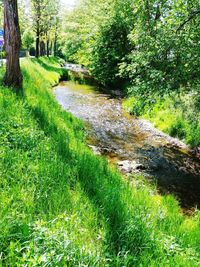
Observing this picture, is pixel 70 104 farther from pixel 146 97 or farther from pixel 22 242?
pixel 22 242

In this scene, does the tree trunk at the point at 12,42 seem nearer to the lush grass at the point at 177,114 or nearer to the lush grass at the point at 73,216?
the lush grass at the point at 73,216

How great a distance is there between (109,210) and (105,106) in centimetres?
1587

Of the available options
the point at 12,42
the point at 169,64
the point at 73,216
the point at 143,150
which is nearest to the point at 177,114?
the point at 143,150

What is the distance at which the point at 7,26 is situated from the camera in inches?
394

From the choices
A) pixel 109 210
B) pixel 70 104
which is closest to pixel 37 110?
pixel 109 210

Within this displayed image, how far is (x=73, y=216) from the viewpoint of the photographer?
3611mm

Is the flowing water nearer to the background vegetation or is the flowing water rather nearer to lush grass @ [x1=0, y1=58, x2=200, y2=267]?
the background vegetation

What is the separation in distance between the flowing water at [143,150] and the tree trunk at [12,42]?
3706 millimetres

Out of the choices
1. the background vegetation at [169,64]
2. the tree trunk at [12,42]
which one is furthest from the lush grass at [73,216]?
the background vegetation at [169,64]

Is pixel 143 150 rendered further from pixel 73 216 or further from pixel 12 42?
pixel 73 216

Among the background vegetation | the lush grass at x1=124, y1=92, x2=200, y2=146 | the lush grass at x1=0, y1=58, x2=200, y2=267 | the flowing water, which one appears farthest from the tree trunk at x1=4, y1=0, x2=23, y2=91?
the lush grass at x1=124, y1=92, x2=200, y2=146

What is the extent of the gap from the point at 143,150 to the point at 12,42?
6.36 meters

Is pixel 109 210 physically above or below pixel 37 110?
below

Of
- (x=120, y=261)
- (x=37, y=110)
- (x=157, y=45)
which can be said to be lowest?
(x=120, y=261)
